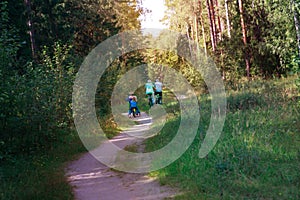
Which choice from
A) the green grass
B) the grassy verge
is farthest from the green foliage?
the grassy verge

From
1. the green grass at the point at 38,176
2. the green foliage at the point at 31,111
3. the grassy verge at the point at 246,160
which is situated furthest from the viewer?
the green foliage at the point at 31,111

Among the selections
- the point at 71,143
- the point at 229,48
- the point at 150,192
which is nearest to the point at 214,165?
the point at 150,192

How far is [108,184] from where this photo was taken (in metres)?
8.09

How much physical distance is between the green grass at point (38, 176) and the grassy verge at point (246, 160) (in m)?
2.29

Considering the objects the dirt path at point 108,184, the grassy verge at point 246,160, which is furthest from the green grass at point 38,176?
the grassy verge at point 246,160

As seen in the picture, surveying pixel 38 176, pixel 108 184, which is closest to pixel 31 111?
pixel 38 176

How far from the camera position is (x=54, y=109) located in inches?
451

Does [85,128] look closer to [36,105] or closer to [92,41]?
[36,105]

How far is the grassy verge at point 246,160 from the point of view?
21.0ft

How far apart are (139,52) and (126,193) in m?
30.0

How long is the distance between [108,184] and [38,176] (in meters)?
1.68

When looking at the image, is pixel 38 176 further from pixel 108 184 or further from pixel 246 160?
pixel 246 160

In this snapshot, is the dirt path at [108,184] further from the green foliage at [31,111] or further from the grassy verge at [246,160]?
the green foliage at [31,111]

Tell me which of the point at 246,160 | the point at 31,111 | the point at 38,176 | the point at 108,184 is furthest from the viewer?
the point at 31,111
